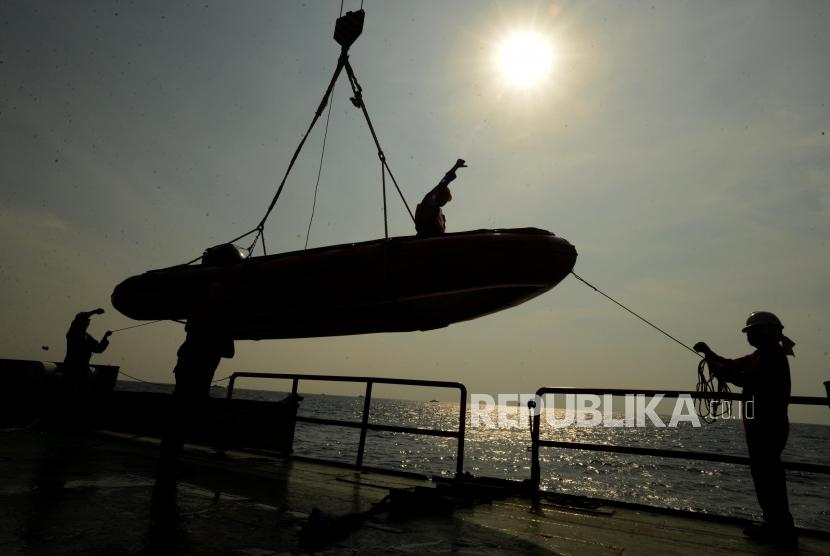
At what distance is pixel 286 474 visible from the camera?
229 inches

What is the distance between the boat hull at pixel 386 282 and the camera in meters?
6.33

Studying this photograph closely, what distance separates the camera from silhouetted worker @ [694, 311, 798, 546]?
13.4 feet

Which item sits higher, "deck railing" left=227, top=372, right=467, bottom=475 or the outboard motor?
the outboard motor

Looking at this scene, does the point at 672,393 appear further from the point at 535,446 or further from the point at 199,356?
the point at 199,356

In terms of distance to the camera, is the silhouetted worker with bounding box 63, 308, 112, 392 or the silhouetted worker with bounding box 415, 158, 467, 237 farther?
the silhouetted worker with bounding box 63, 308, 112, 392

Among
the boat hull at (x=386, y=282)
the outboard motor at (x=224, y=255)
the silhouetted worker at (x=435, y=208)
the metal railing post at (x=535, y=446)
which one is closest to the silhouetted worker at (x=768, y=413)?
the metal railing post at (x=535, y=446)

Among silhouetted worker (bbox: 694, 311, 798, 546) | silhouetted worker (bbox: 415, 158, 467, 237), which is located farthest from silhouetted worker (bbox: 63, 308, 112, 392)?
silhouetted worker (bbox: 694, 311, 798, 546)

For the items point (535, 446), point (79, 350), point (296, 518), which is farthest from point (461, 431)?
point (79, 350)

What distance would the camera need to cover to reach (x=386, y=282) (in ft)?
21.9

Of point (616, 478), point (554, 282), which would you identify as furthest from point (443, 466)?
point (554, 282)

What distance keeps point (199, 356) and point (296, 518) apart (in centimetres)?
189

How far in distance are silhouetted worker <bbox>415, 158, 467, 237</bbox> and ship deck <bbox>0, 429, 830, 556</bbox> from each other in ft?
11.6

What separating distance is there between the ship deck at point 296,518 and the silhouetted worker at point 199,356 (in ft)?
2.09

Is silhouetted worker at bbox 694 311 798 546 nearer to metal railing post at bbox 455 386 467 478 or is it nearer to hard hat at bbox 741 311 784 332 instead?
hard hat at bbox 741 311 784 332
